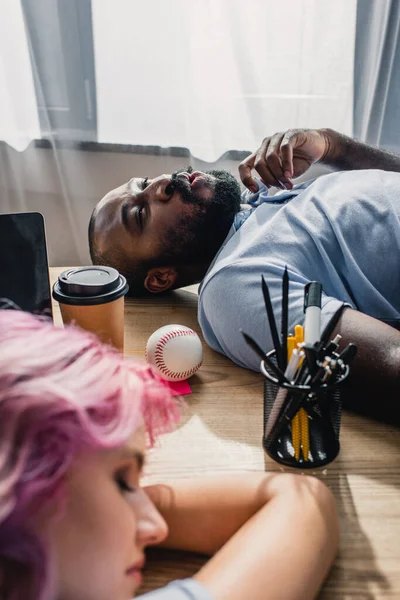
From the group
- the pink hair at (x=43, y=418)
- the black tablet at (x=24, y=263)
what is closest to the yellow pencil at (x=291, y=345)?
the pink hair at (x=43, y=418)

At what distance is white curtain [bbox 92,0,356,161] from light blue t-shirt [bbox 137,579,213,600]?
1.32 metres

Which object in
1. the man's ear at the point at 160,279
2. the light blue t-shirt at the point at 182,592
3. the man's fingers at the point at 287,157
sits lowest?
the man's ear at the point at 160,279

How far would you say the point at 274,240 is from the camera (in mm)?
872

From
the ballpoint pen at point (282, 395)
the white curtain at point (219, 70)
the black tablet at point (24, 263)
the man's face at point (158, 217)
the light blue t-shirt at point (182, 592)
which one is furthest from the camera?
the white curtain at point (219, 70)

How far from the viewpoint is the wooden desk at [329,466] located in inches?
18.4

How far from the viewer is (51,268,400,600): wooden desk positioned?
47cm

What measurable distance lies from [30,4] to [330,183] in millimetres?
992

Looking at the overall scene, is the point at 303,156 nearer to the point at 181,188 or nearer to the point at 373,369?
the point at 181,188

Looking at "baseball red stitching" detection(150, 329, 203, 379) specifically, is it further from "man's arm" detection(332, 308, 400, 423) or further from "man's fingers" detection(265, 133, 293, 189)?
"man's fingers" detection(265, 133, 293, 189)

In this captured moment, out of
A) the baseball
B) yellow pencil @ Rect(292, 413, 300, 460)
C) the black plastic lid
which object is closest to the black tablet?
the black plastic lid

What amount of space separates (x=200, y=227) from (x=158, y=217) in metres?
0.09

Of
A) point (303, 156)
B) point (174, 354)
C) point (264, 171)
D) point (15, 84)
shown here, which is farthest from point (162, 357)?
point (15, 84)

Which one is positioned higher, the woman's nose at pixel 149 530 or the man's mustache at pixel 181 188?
the man's mustache at pixel 181 188

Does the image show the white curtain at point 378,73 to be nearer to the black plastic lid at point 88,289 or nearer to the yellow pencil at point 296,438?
the black plastic lid at point 88,289
